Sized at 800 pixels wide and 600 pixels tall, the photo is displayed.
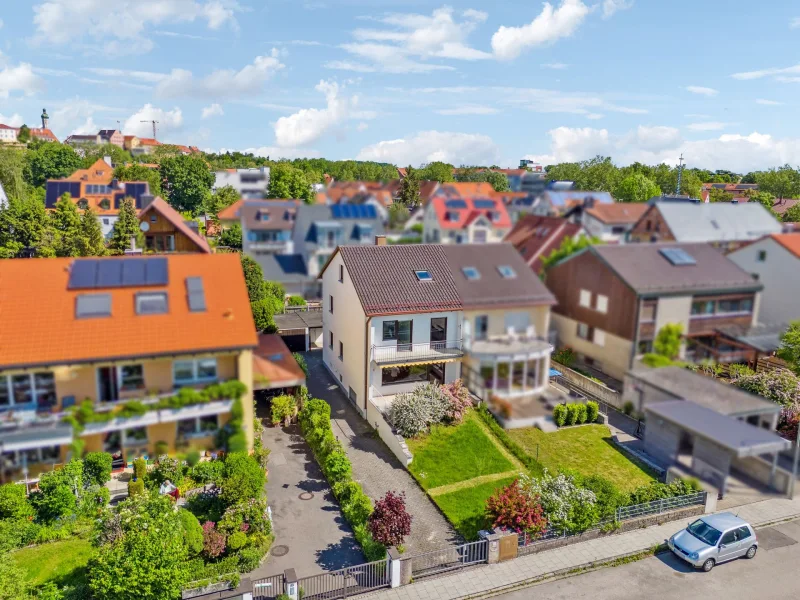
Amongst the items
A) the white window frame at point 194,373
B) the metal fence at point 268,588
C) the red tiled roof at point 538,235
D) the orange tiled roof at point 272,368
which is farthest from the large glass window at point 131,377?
the metal fence at point 268,588

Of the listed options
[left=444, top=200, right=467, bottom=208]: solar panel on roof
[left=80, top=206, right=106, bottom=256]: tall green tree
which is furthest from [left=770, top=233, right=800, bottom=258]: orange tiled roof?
[left=80, top=206, right=106, bottom=256]: tall green tree

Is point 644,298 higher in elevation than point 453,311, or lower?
higher

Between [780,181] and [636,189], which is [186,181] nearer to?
[636,189]

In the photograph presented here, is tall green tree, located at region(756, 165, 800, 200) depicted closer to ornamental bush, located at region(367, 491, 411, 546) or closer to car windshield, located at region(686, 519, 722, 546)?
car windshield, located at region(686, 519, 722, 546)

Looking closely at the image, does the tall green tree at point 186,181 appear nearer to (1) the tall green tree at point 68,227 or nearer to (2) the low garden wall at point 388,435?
(1) the tall green tree at point 68,227

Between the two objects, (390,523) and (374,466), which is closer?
(390,523)

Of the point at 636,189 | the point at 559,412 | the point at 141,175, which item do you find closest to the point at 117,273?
the point at 141,175

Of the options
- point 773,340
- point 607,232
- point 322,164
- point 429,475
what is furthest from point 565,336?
point 429,475
